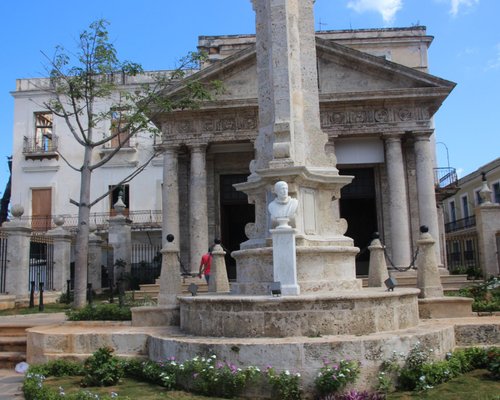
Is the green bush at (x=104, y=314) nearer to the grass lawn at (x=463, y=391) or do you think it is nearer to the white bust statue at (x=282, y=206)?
the white bust statue at (x=282, y=206)

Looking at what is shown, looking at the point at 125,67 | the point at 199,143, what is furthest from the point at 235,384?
the point at 199,143

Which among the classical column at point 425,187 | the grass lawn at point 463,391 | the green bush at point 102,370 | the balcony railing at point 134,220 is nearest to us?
the grass lawn at point 463,391

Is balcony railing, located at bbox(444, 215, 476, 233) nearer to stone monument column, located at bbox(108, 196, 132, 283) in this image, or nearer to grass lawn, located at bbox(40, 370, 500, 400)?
stone monument column, located at bbox(108, 196, 132, 283)

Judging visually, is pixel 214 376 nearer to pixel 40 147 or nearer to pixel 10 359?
pixel 10 359

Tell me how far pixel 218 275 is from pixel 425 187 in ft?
42.1

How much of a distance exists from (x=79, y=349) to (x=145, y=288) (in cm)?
1143

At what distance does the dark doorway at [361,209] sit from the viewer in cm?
2419

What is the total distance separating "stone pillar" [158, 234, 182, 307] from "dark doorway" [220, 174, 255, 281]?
13.5 metres

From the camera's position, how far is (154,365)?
715cm

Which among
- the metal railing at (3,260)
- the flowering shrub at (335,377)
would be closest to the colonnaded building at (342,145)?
the metal railing at (3,260)

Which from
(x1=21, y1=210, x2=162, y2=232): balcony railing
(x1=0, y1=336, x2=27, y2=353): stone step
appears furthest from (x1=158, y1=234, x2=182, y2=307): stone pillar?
(x1=21, y1=210, x2=162, y2=232): balcony railing

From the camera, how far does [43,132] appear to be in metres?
36.1

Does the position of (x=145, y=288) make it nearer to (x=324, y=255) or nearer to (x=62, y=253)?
(x=62, y=253)

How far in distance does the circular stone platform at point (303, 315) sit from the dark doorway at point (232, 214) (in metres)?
16.2
